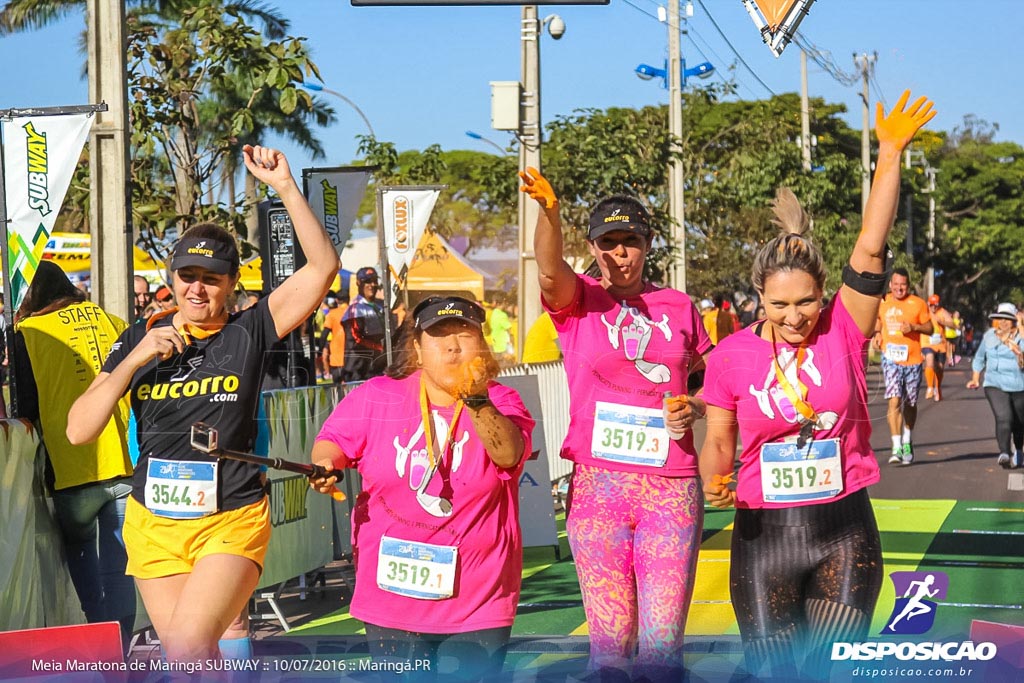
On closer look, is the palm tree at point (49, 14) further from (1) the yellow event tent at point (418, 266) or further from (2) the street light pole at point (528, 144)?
(1) the yellow event tent at point (418, 266)

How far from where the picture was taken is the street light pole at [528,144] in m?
9.18

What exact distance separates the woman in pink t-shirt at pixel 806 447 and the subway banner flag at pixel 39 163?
3373mm

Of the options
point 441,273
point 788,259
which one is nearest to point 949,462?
point 441,273

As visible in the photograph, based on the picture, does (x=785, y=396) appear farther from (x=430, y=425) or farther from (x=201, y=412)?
(x=201, y=412)

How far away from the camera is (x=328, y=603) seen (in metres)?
8.07

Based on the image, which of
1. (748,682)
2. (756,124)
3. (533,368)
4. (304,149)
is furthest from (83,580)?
(756,124)

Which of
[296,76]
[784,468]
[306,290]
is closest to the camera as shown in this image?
[784,468]

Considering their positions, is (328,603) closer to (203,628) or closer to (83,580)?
(83,580)

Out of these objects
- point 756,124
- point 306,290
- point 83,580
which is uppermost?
point 756,124

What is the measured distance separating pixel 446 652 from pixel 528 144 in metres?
5.81

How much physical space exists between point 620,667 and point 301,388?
3.79m

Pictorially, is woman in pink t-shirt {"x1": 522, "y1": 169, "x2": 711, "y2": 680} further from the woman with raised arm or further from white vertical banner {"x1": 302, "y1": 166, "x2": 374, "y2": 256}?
white vertical banner {"x1": 302, "y1": 166, "x2": 374, "y2": 256}

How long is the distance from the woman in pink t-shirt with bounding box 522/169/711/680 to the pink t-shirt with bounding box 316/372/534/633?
0.43 metres

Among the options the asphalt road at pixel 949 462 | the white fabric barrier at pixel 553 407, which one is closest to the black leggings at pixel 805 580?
the asphalt road at pixel 949 462
